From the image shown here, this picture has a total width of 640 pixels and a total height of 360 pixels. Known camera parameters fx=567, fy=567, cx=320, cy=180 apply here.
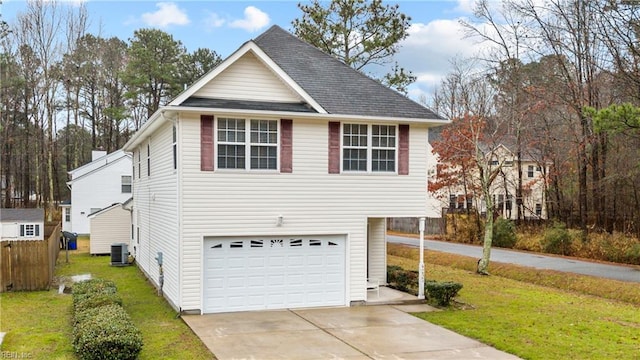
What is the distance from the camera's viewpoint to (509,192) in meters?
42.0

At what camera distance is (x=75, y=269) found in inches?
899

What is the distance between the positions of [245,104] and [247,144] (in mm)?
1064

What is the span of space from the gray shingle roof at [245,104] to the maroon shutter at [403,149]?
2780 millimetres

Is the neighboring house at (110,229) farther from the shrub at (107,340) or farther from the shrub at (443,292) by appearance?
the shrub at (107,340)

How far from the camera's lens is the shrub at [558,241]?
2759 centimetres

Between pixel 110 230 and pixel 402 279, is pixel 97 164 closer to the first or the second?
pixel 110 230

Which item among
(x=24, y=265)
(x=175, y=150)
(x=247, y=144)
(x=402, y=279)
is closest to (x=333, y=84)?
(x=247, y=144)

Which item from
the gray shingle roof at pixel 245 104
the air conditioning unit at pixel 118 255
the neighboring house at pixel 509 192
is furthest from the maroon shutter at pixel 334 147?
the neighboring house at pixel 509 192

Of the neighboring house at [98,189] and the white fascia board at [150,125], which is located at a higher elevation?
the white fascia board at [150,125]

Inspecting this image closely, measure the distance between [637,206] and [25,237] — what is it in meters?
28.2

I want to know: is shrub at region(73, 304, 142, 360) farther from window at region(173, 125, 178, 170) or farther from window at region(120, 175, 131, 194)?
window at region(120, 175, 131, 194)

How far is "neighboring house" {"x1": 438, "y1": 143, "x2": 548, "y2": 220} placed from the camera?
33938 mm

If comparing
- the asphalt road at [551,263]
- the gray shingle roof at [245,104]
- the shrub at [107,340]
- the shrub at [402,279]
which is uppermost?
the gray shingle roof at [245,104]

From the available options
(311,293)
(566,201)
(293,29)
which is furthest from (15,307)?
(566,201)
